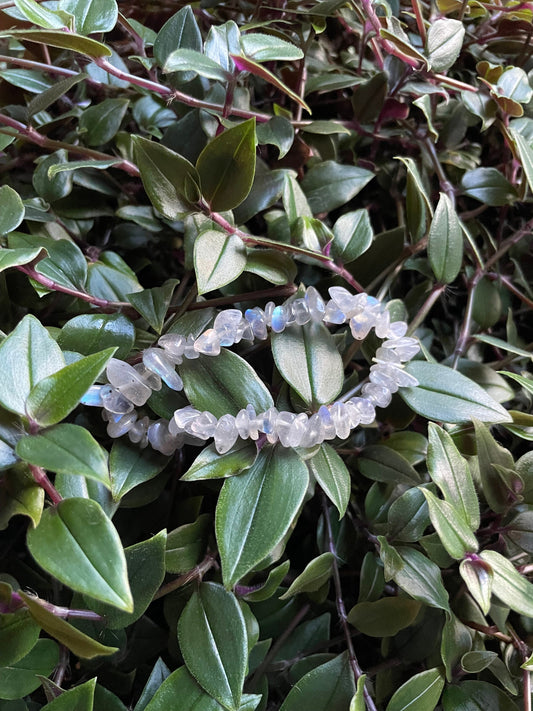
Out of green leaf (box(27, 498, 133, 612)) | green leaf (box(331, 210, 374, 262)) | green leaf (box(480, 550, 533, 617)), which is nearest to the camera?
green leaf (box(27, 498, 133, 612))

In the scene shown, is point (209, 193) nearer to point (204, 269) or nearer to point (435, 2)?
point (204, 269)

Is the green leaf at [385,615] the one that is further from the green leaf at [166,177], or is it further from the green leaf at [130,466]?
the green leaf at [166,177]

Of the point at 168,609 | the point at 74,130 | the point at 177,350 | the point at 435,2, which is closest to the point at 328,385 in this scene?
the point at 177,350

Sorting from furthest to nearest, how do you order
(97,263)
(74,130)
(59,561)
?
(74,130) → (97,263) → (59,561)

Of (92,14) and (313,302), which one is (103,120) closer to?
(92,14)

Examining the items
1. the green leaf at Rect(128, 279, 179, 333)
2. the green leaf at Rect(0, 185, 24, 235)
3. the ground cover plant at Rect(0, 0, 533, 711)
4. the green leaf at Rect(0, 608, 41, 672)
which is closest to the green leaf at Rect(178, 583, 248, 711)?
the ground cover plant at Rect(0, 0, 533, 711)

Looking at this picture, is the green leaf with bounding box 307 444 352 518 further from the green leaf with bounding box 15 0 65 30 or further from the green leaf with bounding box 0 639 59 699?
the green leaf with bounding box 15 0 65 30
